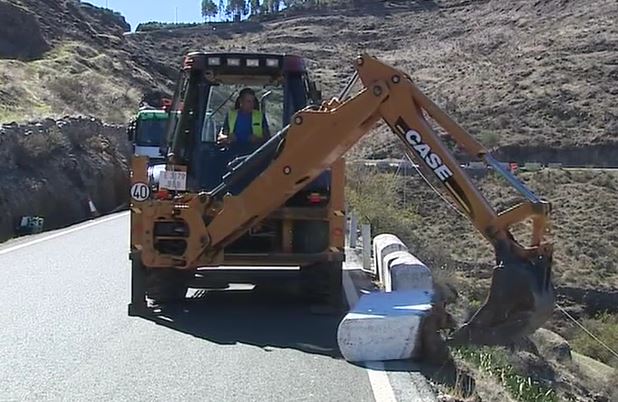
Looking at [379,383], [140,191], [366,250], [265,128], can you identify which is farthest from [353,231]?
[379,383]

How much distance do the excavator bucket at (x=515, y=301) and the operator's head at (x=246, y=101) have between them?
4313mm

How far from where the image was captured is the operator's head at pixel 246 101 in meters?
12.9

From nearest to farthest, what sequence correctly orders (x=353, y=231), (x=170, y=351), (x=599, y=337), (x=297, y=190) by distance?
(x=170, y=351) < (x=297, y=190) < (x=353, y=231) < (x=599, y=337)

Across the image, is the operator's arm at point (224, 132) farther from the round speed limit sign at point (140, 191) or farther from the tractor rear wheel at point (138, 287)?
the tractor rear wheel at point (138, 287)

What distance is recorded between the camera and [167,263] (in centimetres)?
1168

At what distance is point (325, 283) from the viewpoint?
40.6 ft

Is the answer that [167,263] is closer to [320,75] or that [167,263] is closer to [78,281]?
[78,281]

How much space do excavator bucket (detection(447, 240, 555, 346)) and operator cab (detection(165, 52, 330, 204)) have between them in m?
4.09

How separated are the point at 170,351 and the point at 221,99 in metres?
4.09

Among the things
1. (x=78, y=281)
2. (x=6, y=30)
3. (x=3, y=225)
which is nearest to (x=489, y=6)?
(x=6, y=30)

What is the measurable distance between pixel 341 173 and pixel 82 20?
6758 centimetres

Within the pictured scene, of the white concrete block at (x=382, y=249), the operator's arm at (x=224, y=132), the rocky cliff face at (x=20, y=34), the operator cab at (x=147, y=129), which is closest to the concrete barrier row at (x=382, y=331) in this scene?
the operator's arm at (x=224, y=132)

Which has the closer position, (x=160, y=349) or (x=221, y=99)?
(x=160, y=349)

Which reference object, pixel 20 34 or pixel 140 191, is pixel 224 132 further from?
pixel 20 34
